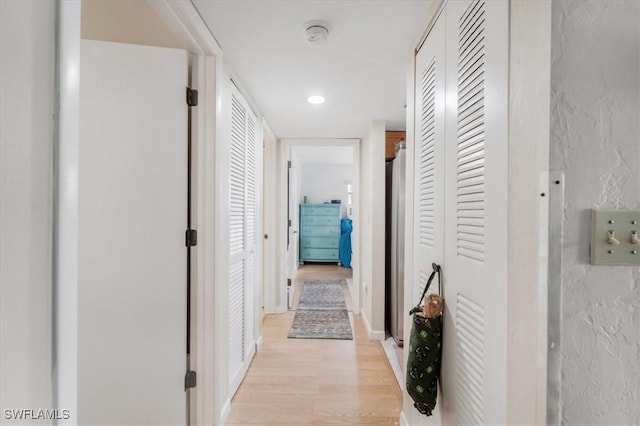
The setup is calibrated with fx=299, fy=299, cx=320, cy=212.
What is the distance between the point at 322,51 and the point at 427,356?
5.19ft

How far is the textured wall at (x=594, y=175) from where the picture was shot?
65 centimetres

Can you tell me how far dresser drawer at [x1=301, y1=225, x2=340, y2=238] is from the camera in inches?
257

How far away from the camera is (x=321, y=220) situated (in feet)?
21.5

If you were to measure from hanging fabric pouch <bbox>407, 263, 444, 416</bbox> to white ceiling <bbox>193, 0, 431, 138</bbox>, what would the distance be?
1.27 metres

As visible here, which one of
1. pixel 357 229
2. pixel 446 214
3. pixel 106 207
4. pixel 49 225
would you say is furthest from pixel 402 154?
pixel 49 225

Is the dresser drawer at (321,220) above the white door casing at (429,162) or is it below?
below

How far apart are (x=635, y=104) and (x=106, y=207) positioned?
1821mm

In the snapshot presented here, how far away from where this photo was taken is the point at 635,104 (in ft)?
2.14

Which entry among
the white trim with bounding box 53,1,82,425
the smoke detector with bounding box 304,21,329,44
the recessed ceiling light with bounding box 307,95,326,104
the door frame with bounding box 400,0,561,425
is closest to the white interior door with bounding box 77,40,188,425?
the smoke detector with bounding box 304,21,329,44

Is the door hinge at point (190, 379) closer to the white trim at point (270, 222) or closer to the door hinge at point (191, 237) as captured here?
the door hinge at point (191, 237)

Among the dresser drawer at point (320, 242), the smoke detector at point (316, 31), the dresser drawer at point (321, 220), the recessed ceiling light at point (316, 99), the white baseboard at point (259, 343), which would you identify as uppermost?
the recessed ceiling light at point (316, 99)

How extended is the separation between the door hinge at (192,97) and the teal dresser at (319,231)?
5.00 metres

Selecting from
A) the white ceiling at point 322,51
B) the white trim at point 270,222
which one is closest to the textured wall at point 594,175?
the white ceiling at point 322,51

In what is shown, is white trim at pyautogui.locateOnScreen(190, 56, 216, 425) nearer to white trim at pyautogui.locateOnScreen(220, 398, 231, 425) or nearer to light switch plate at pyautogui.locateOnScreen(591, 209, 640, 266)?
white trim at pyautogui.locateOnScreen(220, 398, 231, 425)
